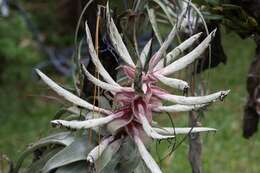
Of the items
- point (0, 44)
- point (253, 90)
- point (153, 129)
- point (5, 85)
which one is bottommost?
point (5, 85)

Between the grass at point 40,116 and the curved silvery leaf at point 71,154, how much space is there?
2.35 m

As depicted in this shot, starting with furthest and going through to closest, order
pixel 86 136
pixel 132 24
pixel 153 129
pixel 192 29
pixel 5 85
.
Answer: pixel 5 85, pixel 192 29, pixel 132 24, pixel 86 136, pixel 153 129

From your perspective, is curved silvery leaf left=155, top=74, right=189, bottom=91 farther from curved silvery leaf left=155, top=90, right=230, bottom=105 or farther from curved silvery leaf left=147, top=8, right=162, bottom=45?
curved silvery leaf left=147, top=8, right=162, bottom=45

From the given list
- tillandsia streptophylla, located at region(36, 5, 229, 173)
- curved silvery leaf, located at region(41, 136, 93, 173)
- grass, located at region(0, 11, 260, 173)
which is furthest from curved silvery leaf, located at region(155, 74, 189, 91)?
grass, located at region(0, 11, 260, 173)

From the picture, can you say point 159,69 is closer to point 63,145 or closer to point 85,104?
point 85,104

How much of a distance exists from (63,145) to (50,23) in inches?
175

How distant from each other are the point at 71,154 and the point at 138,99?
0.13 metres

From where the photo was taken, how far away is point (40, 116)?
4215mm

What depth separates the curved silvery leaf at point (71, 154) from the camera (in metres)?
0.89

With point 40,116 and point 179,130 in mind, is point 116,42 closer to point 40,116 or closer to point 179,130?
point 179,130

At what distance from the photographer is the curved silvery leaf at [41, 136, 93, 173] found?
887 millimetres

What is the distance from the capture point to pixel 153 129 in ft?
2.67

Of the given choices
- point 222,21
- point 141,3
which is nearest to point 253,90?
point 222,21

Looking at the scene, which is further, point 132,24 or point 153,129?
point 132,24
